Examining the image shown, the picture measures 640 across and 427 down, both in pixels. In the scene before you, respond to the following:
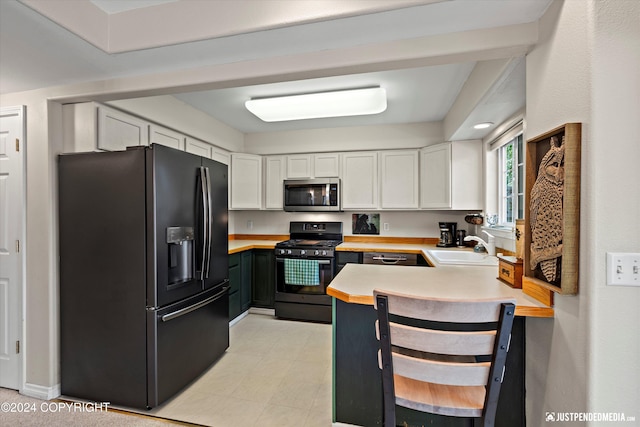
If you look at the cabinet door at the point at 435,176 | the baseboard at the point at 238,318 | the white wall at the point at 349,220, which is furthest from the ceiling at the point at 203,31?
the baseboard at the point at 238,318

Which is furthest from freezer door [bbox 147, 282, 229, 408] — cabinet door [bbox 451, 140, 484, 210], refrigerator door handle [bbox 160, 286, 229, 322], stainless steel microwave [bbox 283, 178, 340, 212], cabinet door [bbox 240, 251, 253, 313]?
cabinet door [bbox 451, 140, 484, 210]

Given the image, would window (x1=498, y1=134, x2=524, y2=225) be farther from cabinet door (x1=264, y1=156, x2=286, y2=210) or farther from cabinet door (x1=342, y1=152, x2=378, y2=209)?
cabinet door (x1=264, y1=156, x2=286, y2=210)

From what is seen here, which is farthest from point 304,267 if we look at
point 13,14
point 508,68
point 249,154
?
point 13,14

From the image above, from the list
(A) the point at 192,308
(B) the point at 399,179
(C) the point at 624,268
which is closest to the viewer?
(C) the point at 624,268

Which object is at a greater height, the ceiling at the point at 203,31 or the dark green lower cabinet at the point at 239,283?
the ceiling at the point at 203,31

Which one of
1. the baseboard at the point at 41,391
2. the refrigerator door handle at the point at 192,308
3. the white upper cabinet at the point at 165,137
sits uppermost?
the white upper cabinet at the point at 165,137

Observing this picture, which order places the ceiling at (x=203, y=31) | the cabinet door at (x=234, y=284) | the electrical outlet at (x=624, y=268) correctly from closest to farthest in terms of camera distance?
the electrical outlet at (x=624, y=268) < the ceiling at (x=203, y=31) < the cabinet door at (x=234, y=284)

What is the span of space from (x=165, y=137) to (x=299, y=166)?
5.65 feet

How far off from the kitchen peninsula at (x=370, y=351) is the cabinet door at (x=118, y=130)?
202cm

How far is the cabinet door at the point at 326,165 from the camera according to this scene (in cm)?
387

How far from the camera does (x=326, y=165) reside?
3.90 meters

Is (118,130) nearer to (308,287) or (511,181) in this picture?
(308,287)

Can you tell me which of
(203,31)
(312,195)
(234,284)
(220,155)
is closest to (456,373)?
(203,31)

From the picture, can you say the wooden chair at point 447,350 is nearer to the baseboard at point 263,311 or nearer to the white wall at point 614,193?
the white wall at point 614,193
